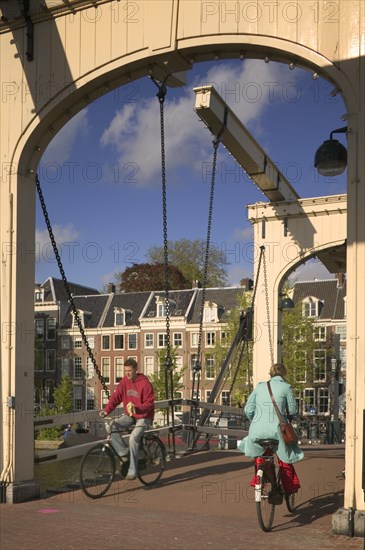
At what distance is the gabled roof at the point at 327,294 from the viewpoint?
156 feet

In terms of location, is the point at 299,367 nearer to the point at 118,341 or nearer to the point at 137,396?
the point at 118,341

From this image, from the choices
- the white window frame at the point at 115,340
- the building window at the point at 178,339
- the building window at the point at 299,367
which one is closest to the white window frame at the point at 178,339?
the building window at the point at 178,339

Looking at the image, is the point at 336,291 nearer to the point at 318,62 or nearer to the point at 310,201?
the point at 310,201

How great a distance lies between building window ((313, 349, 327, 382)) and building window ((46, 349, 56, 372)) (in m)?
21.6

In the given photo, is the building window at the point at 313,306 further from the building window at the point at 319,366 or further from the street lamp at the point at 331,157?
the street lamp at the point at 331,157

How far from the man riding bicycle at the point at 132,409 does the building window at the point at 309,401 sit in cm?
3716

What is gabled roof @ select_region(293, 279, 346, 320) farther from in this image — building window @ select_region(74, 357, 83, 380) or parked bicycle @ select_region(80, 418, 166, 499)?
parked bicycle @ select_region(80, 418, 166, 499)

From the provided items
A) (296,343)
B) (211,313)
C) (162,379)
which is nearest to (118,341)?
(211,313)

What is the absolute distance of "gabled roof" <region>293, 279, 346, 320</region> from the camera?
47.4 metres

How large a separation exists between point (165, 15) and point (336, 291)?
4308cm

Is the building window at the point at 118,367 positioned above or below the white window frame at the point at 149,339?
below

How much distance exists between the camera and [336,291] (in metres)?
48.4

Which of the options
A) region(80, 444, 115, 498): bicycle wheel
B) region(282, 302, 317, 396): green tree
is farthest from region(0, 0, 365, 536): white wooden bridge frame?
region(282, 302, 317, 396): green tree

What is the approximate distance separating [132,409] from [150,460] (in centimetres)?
69
